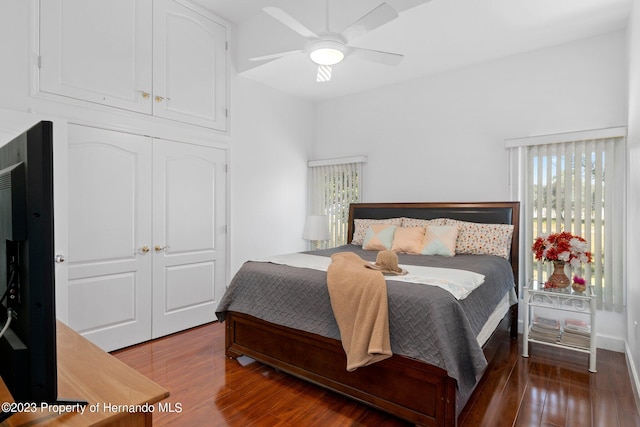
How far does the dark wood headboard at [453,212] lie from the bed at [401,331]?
1 centimetres

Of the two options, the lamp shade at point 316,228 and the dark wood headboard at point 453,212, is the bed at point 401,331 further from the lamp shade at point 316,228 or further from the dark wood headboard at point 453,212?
the lamp shade at point 316,228

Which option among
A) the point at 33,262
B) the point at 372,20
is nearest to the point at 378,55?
the point at 372,20

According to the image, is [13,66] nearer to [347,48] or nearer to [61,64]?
[61,64]

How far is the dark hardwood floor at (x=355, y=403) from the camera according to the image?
81.4 inches

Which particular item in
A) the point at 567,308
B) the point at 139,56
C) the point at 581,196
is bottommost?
the point at 567,308

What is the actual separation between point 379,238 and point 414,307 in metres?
1.86

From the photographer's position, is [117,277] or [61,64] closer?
[61,64]

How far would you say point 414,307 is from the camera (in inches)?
75.3

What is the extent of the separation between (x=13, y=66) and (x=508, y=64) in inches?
173

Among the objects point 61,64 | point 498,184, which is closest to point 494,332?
point 498,184

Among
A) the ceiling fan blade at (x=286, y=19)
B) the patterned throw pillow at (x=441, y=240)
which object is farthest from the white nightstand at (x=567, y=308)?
the ceiling fan blade at (x=286, y=19)

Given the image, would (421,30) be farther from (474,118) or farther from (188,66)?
(188,66)

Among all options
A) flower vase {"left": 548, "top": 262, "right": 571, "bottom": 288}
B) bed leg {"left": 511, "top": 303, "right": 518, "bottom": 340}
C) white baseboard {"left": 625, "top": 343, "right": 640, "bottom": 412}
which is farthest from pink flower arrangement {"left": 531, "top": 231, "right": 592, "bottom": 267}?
white baseboard {"left": 625, "top": 343, "right": 640, "bottom": 412}

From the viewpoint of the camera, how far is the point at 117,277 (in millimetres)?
3123
